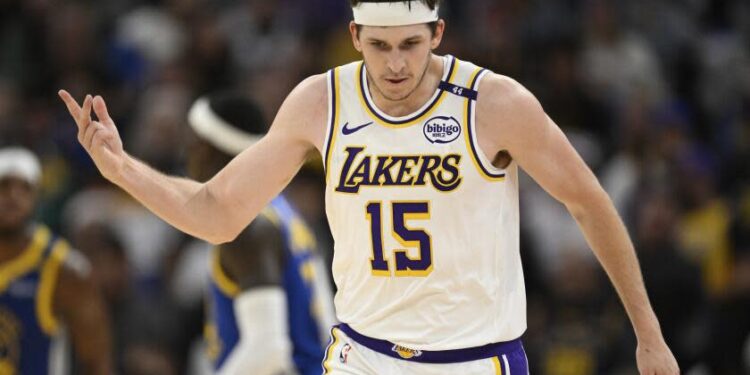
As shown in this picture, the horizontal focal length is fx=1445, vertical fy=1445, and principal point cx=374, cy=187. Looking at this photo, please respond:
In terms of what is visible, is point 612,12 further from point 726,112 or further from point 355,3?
point 355,3

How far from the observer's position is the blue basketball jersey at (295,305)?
738 centimetres

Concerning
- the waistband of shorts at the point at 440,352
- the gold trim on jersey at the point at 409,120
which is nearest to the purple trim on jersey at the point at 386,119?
the gold trim on jersey at the point at 409,120

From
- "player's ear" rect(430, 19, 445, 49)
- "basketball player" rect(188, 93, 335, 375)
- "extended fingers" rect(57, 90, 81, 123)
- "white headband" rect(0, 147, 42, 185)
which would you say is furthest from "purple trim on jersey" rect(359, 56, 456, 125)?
"white headband" rect(0, 147, 42, 185)

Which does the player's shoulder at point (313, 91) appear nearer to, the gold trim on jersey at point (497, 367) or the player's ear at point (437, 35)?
the player's ear at point (437, 35)

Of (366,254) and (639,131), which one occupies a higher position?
(366,254)

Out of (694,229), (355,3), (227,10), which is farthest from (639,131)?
(355,3)

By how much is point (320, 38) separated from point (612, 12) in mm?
2876

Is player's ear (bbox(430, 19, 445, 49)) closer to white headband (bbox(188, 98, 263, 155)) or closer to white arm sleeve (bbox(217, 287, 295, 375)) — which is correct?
white arm sleeve (bbox(217, 287, 295, 375))

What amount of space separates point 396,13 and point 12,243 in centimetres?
375

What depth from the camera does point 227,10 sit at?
15.0 m

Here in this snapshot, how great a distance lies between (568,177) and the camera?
18.2 ft

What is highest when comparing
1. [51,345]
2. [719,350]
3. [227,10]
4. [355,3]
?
[355,3]

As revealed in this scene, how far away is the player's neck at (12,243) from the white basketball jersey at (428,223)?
10.9 ft

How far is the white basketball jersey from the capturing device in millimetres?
5539
